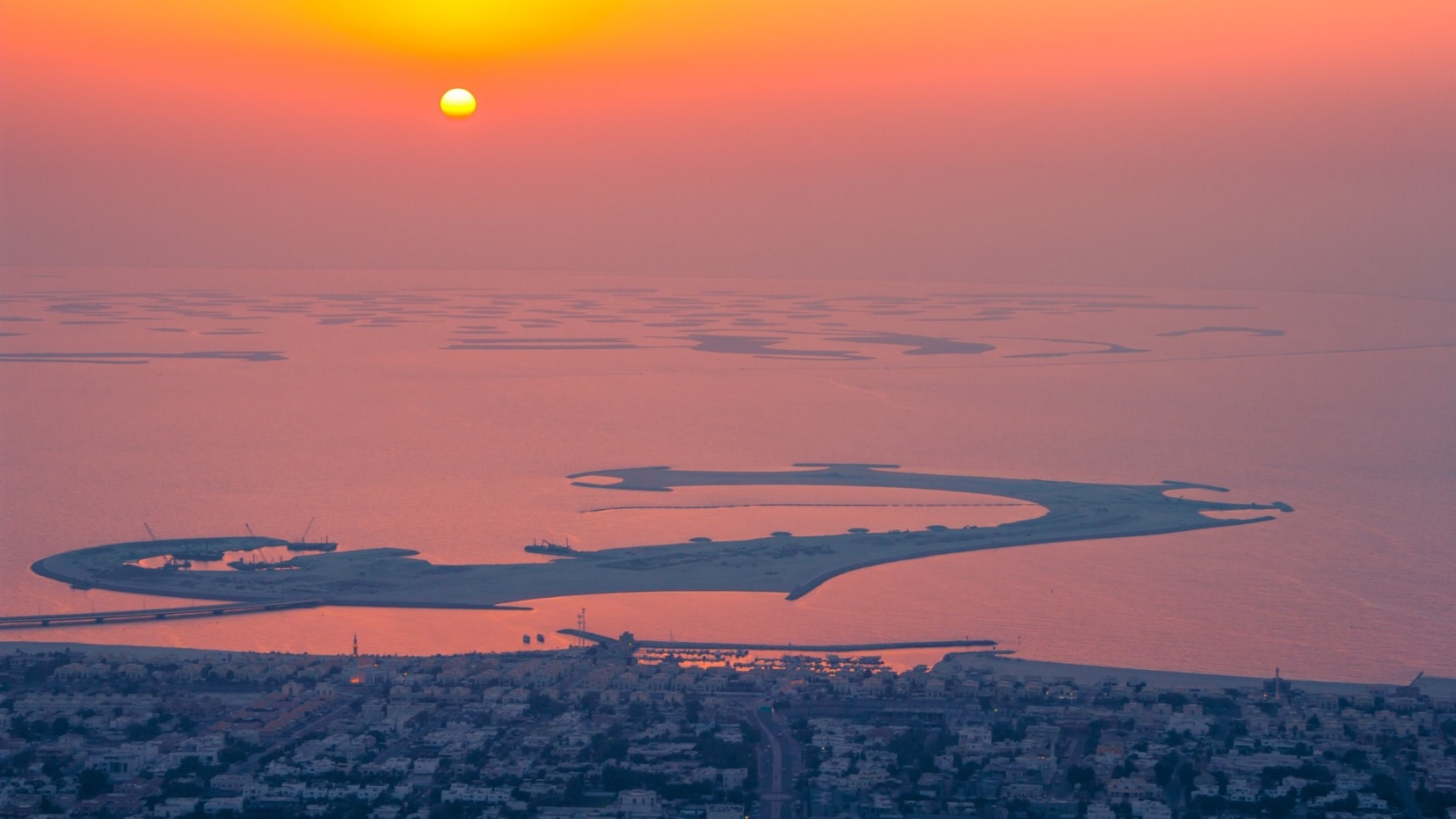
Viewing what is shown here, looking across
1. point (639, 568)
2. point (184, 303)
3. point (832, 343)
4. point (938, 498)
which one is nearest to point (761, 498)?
point (938, 498)

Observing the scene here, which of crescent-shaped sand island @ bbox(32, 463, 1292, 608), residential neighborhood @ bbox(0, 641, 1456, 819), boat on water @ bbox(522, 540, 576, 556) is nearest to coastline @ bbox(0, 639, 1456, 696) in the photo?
residential neighborhood @ bbox(0, 641, 1456, 819)

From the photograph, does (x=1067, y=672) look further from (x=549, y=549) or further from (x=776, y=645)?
(x=549, y=549)

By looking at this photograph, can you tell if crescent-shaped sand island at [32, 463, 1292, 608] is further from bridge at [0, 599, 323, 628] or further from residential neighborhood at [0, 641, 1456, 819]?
residential neighborhood at [0, 641, 1456, 819]

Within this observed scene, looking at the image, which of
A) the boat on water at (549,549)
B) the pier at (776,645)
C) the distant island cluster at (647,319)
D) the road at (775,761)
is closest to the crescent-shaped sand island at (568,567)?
the boat on water at (549,549)

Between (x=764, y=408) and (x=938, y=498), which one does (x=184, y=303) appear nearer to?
(x=764, y=408)

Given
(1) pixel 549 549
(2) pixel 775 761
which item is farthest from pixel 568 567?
(2) pixel 775 761
